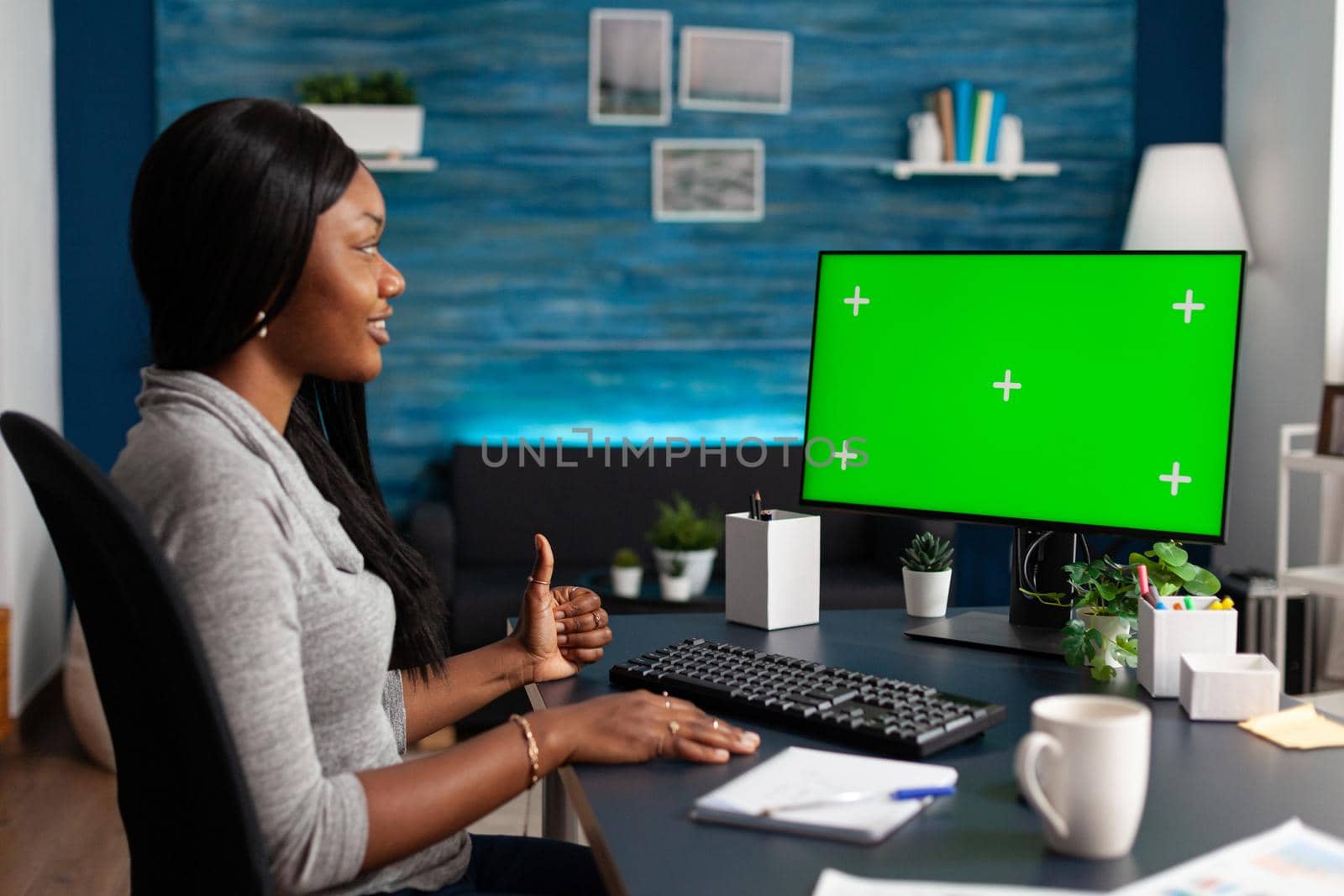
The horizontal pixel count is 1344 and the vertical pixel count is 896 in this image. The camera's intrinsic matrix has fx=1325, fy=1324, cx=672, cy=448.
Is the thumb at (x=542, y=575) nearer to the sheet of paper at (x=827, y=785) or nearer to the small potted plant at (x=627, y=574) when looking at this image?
the sheet of paper at (x=827, y=785)

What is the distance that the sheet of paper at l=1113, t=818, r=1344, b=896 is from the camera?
93 cm

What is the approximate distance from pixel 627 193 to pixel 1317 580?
8.19ft

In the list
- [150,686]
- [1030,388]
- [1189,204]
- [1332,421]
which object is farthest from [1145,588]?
[1189,204]

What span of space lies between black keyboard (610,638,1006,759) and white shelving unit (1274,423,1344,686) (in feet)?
8.55

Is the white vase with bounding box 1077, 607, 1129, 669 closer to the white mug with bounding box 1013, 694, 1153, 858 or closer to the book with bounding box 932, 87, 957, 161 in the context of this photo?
the white mug with bounding box 1013, 694, 1153, 858

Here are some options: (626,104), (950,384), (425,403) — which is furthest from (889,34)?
(950,384)

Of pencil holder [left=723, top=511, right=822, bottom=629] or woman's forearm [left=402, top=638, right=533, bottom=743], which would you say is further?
pencil holder [left=723, top=511, right=822, bottom=629]

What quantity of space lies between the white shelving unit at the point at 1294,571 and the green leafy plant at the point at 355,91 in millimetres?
2966

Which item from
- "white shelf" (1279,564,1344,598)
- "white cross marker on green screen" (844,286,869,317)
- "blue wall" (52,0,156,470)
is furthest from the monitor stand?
"blue wall" (52,0,156,470)

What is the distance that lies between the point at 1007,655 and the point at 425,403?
127 inches

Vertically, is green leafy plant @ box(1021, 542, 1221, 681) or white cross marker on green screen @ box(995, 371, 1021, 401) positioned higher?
white cross marker on green screen @ box(995, 371, 1021, 401)

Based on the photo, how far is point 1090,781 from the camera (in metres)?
0.98

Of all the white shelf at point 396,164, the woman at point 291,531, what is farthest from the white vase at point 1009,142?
the woman at point 291,531

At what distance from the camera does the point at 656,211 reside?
4.62 m
